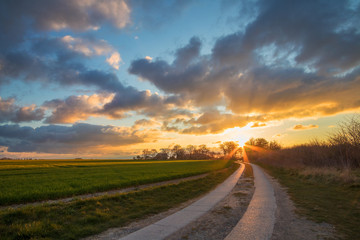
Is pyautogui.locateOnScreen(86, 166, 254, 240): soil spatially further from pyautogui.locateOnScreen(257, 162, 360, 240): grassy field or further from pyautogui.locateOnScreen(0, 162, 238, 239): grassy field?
pyautogui.locateOnScreen(257, 162, 360, 240): grassy field

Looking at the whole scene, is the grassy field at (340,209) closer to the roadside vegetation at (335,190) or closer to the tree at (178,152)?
the roadside vegetation at (335,190)

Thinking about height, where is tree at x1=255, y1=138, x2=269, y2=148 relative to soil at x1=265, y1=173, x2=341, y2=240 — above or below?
above

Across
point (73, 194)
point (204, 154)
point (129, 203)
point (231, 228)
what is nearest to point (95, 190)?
point (73, 194)

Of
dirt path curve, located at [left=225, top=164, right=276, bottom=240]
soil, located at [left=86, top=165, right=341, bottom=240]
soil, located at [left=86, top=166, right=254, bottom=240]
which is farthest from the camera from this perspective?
soil, located at [left=86, top=166, right=254, bottom=240]

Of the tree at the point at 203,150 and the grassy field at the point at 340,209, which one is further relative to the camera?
the tree at the point at 203,150

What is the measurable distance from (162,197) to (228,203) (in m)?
4.65

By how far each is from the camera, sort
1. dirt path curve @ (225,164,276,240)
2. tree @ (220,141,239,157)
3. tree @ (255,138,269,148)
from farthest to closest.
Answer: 1. tree @ (220,141,239,157)
2. tree @ (255,138,269,148)
3. dirt path curve @ (225,164,276,240)

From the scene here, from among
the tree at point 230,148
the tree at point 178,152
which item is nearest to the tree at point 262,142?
the tree at point 230,148

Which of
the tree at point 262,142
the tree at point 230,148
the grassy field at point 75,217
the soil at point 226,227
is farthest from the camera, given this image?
the tree at point 230,148

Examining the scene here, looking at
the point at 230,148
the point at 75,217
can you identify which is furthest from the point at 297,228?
the point at 230,148

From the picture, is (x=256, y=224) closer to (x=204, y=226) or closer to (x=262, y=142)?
(x=204, y=226)

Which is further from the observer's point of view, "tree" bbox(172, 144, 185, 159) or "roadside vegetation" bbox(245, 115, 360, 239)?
"tree" bbox(172, 144, 185, 159)

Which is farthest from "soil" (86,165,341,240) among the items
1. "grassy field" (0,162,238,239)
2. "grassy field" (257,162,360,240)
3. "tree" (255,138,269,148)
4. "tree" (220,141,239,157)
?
"tree" (220,141,239,157)

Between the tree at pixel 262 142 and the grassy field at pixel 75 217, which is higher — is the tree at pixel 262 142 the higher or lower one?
the higher one
